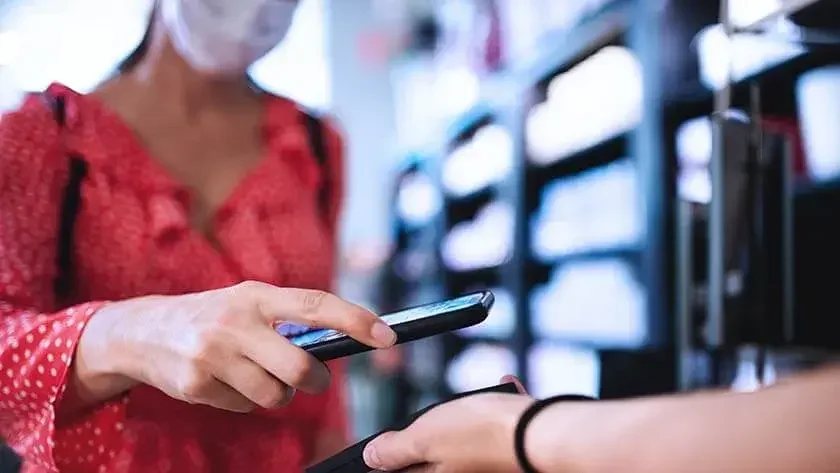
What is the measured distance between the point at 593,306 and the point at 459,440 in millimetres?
1355

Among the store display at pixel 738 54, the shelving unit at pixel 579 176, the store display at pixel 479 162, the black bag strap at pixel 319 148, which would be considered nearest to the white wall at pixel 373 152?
the store display at pixel 479 162

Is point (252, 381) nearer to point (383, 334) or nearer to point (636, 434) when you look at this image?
point (383, 334)

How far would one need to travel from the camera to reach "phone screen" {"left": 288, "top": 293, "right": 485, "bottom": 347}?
37cm

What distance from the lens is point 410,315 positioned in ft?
1.24

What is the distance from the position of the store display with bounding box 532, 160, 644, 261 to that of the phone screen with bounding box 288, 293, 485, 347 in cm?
109

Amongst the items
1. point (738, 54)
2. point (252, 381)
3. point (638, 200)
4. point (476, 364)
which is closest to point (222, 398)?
point (252, 381)

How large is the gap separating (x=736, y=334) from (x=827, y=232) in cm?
36

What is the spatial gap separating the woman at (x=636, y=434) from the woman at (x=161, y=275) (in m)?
0.05

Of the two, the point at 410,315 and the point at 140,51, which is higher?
the point at 140,51

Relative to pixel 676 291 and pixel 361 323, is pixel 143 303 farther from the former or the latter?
pixel 676 291

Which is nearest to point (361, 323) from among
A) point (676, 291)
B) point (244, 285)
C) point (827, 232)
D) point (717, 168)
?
point (244, 285)

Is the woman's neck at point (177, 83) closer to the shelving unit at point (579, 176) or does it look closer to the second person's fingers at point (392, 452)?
the second person's fingers at point (392, 452)

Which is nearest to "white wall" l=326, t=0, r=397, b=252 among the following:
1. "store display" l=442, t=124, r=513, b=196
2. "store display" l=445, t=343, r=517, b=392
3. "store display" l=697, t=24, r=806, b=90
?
"store display" l=442, t=124, r=513, b=196

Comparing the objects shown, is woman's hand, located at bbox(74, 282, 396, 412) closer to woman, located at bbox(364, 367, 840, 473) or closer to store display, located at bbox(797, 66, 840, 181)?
woman, located at bbox(364, 367, 840, 473)
